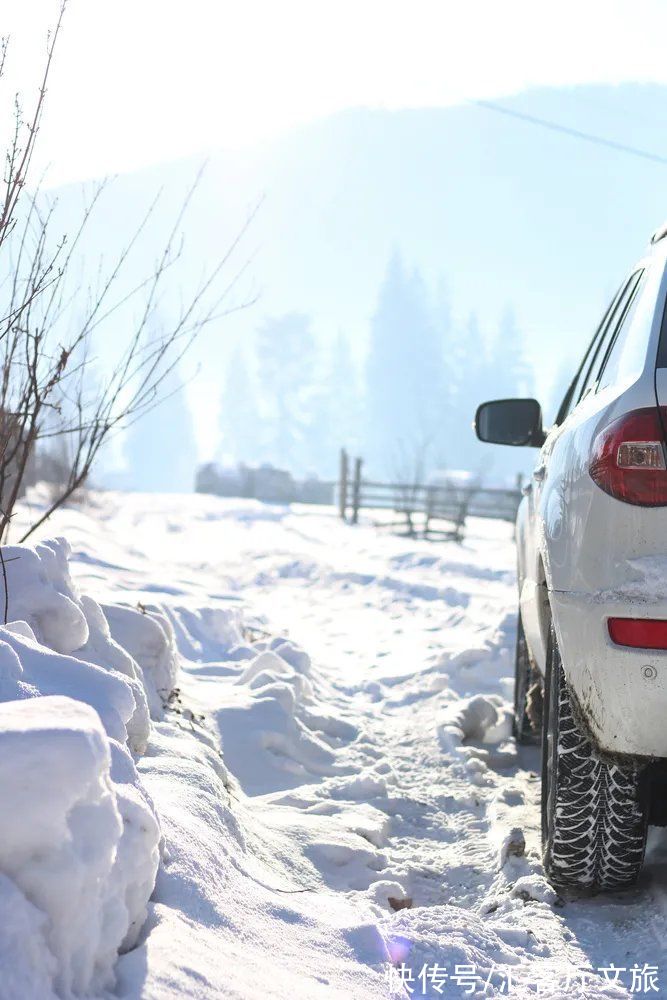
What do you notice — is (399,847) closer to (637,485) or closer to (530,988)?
(530,988)

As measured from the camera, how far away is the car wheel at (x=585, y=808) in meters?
2.39

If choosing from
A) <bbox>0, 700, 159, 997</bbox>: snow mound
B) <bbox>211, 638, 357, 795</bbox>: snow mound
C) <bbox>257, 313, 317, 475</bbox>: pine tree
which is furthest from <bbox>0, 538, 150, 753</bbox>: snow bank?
<bbox>257, 313, 317, 475</bbox>: pine tree

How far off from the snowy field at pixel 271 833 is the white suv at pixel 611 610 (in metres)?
0.28

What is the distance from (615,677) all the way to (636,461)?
48cm

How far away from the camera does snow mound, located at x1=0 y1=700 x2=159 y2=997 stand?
149 cm

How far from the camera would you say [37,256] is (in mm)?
3381

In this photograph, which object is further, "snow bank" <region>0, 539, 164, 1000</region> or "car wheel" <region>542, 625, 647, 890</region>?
"car wheel" <region>542, 625, 647, 890</region>

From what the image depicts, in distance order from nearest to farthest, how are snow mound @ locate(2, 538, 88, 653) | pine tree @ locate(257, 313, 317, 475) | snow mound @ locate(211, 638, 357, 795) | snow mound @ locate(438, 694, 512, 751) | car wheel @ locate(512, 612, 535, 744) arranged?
snow mound @ locate(2, 538, 88, 653) < snow mound @ locate(211, 638, 357, 795) < car wheel @ locate(512, 612, 535, 744) < snow mound @ locate(438, 694, 512, 751) < pine tree @ locate(257, 313, 317, 475)

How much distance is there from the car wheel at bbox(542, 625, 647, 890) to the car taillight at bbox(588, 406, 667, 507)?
0.57 m

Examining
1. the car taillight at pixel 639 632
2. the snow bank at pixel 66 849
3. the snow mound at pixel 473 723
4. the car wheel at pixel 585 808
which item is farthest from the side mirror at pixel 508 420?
the snow bank at pixel 66 849

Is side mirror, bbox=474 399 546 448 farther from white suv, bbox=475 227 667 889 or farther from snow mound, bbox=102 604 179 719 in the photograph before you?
snow mound, bbox=102 604 179 719

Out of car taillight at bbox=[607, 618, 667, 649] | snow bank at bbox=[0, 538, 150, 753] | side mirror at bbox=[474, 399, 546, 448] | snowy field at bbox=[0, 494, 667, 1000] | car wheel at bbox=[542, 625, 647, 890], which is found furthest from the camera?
side mirror at bbox=[474, 399, 546, 448]

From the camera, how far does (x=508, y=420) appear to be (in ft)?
12.4

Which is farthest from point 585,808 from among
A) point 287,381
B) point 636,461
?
point 287,381
